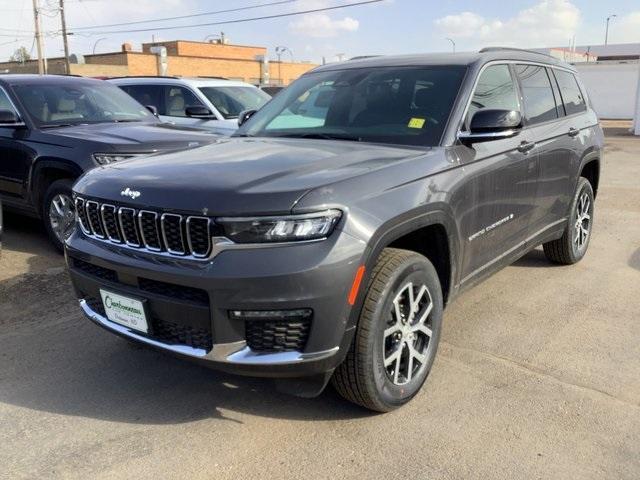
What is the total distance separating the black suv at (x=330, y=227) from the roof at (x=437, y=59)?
3 cm

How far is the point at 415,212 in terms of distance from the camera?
317 centimetres

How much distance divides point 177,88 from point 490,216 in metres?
7.05

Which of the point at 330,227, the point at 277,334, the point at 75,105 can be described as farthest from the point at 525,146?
the point at 75,105

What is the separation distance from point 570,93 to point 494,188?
2250 mm

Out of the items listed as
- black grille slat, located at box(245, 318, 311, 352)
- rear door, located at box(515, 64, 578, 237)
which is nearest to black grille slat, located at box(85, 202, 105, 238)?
black grille slat, located at box(245, 318, 311, 352)

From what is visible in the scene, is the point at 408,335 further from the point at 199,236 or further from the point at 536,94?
the point at 536,94

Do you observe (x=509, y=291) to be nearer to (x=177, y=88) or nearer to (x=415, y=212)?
(x=415, y=212)

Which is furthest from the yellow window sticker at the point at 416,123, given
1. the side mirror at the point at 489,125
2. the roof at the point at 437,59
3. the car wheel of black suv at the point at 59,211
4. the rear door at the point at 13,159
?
Answer: the rear door at the point at 13,159

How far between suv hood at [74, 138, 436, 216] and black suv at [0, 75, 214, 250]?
2374 millimetres

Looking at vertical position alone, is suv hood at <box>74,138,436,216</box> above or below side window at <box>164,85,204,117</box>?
below

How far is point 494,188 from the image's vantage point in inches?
156

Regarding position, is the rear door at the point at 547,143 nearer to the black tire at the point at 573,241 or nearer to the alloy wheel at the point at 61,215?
the black tire at the point at 573,241

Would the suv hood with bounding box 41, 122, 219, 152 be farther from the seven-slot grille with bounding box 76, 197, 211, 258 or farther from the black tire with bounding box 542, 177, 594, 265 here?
the black tire with bounding box 542, 177, 594, 265

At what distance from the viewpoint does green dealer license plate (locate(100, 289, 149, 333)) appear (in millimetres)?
2988
